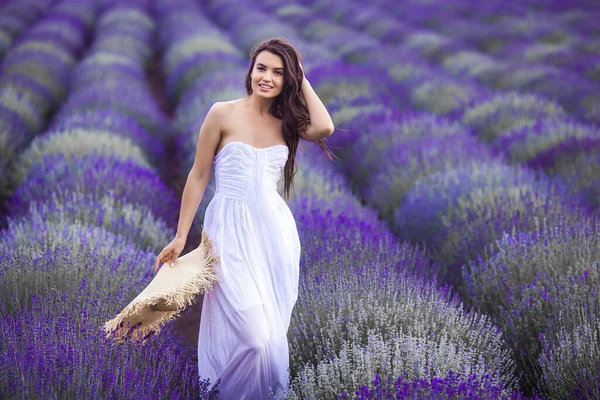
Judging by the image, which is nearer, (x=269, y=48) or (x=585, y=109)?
(x=269, y=48)

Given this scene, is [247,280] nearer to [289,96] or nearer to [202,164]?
[202,164]

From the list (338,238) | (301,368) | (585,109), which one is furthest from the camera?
(585,109)

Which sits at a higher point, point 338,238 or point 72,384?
point 338,238

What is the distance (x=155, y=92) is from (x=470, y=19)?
358 inches

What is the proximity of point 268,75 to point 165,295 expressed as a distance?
0.91 meters

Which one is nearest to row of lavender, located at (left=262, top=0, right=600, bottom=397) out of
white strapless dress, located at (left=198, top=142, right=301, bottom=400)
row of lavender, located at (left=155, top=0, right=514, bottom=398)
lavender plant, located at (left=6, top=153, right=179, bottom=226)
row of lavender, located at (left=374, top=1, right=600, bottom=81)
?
A: row of lavender, located at (left=155, top=0, right=514, bottom=398)

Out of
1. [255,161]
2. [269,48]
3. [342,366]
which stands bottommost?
[342,366]

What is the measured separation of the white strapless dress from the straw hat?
0.06 m

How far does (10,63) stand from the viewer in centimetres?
955

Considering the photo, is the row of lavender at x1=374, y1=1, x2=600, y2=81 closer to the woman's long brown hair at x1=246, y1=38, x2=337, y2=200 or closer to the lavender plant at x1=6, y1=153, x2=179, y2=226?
the lavender plant at x1=6, y1=153, x2=179, y2=226

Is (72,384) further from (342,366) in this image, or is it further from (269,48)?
(269,48)

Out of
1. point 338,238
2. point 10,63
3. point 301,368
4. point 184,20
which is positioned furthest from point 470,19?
point 301,368

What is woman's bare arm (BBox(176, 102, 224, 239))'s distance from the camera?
2289mm

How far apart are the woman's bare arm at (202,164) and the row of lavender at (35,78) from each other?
11.0 ft
